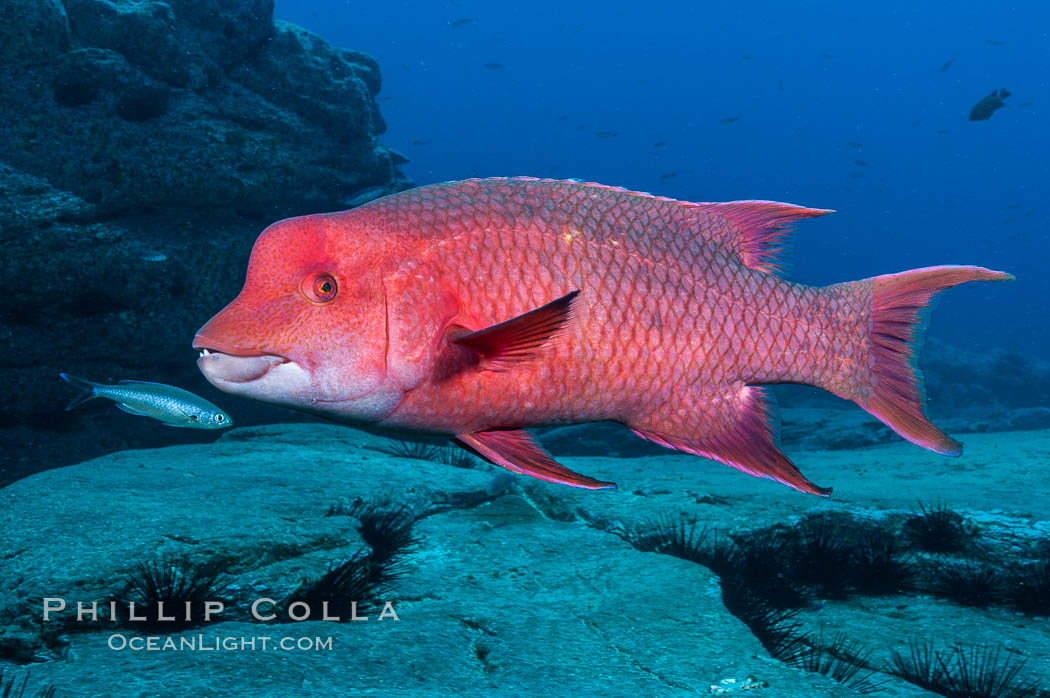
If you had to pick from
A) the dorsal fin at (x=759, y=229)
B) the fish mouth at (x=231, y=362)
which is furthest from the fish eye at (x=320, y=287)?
the dorsal fin at (x=759, y=229)

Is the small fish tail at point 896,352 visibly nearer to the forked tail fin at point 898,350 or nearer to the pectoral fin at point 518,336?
the forked tail fin at point 898,350

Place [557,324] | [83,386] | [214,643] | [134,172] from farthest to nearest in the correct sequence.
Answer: [134,172], [83,386], [214,643], [557,324]

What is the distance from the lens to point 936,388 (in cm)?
1988

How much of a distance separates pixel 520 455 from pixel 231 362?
916mm

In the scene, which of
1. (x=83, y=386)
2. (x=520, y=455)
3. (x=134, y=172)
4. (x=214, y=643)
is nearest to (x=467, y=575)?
(x=214, y=643)

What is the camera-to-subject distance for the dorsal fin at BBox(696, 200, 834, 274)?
7.03 ft

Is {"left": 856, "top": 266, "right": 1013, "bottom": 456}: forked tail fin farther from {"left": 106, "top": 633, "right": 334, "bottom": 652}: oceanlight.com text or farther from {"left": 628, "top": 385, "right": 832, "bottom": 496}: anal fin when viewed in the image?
{"left": 106, "top": 633, "right": 334, "bottom": 652}: oceanlight.com text

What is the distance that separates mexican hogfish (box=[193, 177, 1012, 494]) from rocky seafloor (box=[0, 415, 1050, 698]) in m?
1.27

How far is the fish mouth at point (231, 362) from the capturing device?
5.35 ft

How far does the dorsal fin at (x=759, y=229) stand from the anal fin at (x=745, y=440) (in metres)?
0.50

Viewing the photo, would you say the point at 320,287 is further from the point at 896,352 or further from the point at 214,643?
the point at 896,352

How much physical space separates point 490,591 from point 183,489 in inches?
96.5

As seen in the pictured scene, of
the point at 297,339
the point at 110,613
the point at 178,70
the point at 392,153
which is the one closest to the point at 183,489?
the point at 110,613

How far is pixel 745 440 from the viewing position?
6.59 feet
